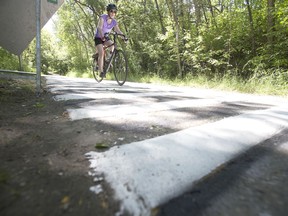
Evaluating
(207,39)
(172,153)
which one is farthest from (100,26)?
(207,39)

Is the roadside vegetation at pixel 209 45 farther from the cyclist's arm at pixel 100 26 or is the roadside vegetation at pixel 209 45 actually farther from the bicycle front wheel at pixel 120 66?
the cyclist's arm at pixel 100 26

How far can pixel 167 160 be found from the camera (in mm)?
1197

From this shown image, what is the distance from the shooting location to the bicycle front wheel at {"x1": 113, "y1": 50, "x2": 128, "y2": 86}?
20.3ft

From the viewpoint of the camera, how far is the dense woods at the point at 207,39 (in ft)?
27.2

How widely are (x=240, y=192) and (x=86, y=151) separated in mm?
823

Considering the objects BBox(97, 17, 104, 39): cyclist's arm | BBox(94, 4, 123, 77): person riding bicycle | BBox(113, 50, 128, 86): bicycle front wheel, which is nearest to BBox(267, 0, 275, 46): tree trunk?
BBox(113, 50, 128, 86): bicycle front wheel

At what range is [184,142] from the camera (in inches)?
57.5

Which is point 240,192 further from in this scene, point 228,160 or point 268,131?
point 268,131

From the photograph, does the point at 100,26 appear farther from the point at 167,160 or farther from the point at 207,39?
the point at 207,39

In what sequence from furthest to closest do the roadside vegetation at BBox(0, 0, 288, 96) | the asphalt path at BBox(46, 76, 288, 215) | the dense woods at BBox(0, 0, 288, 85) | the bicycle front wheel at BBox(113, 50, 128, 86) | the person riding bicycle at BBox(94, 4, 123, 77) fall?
the dense woods at BBox(0, 0, 288, 85)
the roadside vegetation at BBox(0, 0, 288, 96)
the bicycle front wheel at BBox(113, 50, 128, 86)
the person riding bicycle at BBox(94, 4, 123, 77)
the asphalt path at BBox(46, 76, 288, 215)

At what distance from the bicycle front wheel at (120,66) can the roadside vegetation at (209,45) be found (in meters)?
2.58

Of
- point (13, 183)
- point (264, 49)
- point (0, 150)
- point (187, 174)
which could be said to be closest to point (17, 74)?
point (0, 150)

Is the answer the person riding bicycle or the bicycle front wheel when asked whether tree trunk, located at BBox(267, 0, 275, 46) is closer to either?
the bicycle front wheel

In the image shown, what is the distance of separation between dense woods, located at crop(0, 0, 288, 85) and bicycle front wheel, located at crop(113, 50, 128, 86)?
2.97 m
